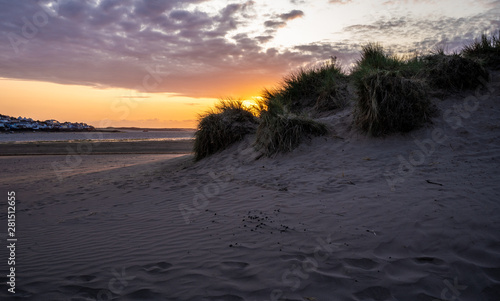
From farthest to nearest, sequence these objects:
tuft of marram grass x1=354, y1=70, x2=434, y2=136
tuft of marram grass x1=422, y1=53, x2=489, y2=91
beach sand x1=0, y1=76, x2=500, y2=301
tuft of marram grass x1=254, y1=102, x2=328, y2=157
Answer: tuft of marram grass x1=422, y1=53, x2=489, y2=91 < tuft of marram grass x1=254, y1=102, x2=328, y2=157 < tuft of marram grass x1=354, y1=70, x2=434, y2=136 < beach sand x1=0, y1=76, x2=500, y2=301

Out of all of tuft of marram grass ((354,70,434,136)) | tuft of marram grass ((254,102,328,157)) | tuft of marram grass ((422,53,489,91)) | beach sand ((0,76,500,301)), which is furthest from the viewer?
tuft of marram grass ((422,53,489,91))

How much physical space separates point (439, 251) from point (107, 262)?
351cm

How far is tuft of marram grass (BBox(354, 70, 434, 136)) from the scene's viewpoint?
7027mm

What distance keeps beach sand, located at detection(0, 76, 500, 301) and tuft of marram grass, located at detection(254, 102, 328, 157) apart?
15.4 inches

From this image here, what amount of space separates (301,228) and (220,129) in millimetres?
Answer: 6518

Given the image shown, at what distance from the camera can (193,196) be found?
19.7 feet

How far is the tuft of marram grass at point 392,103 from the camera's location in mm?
7027

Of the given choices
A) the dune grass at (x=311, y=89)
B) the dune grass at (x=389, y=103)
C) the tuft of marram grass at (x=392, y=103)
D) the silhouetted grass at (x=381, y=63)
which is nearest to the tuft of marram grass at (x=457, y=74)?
the silhouetted grass at (x=381, y=63)

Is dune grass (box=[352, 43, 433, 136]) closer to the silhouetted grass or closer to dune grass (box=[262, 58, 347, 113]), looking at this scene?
the silhouetted grass

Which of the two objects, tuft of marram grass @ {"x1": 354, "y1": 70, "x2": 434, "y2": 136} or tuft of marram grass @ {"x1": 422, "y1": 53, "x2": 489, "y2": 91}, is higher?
tuft of marram grass @ {"x1": 422, "y1": 53, "x2": 489, "y2": 91}

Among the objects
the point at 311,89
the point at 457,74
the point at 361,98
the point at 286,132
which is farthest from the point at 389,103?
the point at 311,89

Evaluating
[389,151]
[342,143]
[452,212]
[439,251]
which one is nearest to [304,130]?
[342,143]

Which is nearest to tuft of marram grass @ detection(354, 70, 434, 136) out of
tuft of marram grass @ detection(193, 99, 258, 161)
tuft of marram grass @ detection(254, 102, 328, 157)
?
tuft of marram grass @ detection(254, 102, 328, 157)

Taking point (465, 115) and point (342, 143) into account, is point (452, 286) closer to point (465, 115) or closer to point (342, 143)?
point (342, 143)
